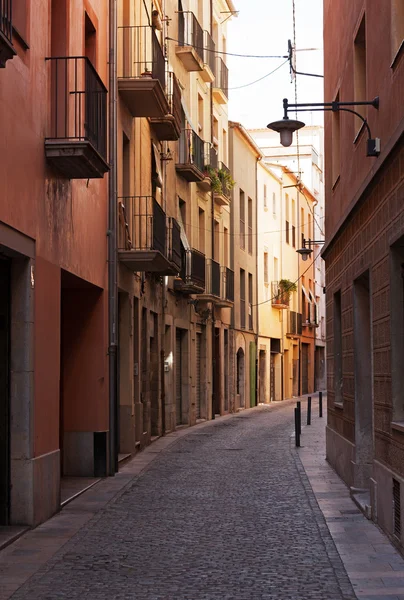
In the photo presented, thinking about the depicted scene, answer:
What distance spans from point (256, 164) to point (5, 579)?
1352 inches

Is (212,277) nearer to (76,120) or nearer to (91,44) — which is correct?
(91,44)

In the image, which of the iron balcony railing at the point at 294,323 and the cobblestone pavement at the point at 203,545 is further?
the iron balcony railing at the point at 294,323

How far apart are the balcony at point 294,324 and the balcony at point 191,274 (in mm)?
21704

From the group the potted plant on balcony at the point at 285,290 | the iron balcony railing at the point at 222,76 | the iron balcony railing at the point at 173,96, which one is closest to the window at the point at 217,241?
the iron balcony railing at the point at 222,76

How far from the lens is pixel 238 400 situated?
37.2 m

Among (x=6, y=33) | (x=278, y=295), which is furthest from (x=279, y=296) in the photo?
(x=6, y=33)

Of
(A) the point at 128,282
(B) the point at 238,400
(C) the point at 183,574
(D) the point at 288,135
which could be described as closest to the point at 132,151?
(A) the point at 128,282

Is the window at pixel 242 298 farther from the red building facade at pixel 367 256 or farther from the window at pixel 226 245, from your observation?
the red building facade at pixel 367 256

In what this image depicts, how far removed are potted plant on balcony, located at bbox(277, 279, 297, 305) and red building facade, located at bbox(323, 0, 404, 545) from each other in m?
27.6

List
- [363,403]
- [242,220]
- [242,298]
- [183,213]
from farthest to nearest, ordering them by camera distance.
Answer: [242,298], [242,220], [183,213], [363,403]

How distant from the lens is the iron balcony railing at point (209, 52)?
99.3 ft

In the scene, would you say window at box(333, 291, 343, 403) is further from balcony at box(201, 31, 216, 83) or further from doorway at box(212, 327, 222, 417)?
doorway at box(212, 327, 222, 417)

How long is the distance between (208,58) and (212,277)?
6.81 metres

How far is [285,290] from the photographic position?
45.8m
